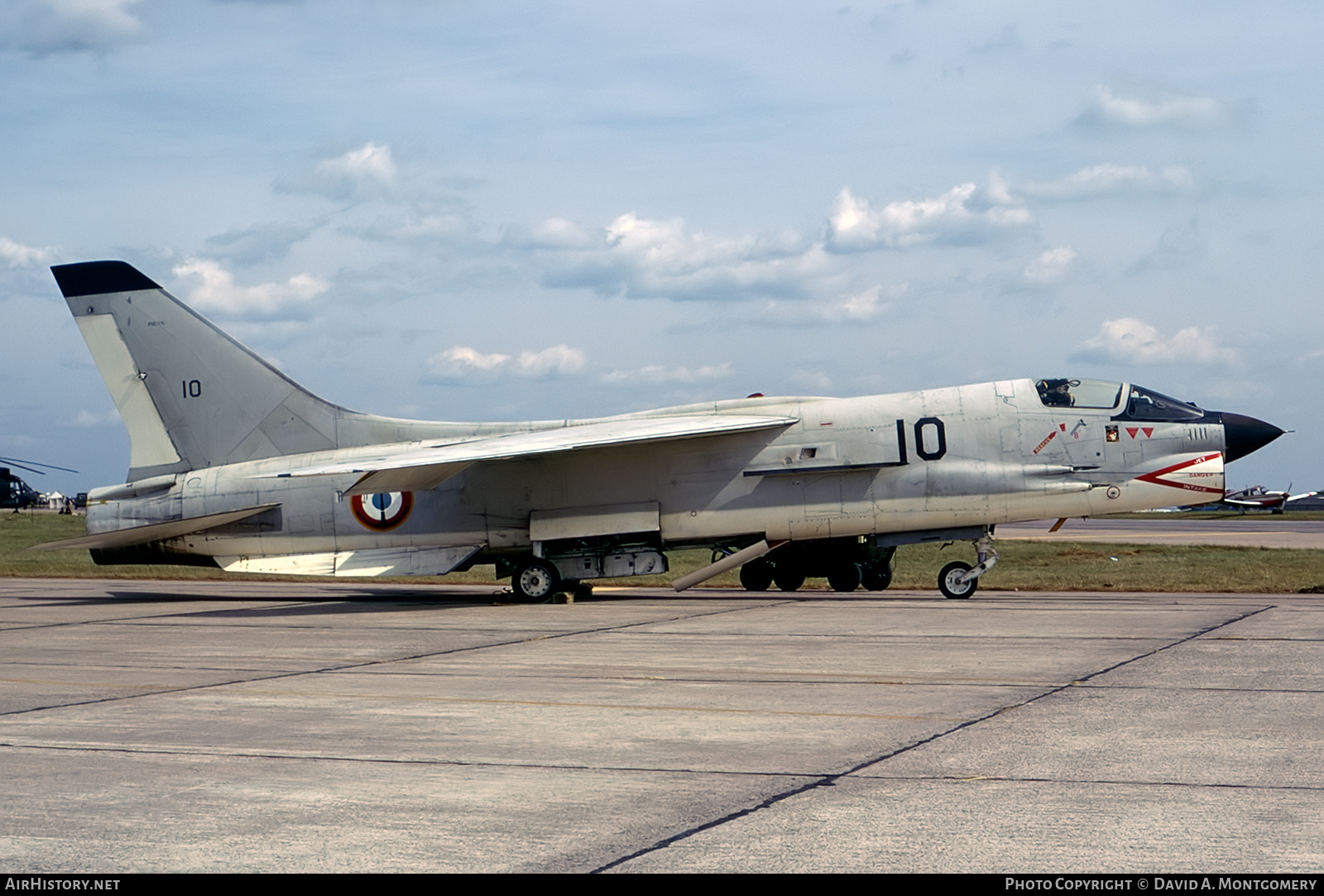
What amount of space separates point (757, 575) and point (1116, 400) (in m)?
7.58

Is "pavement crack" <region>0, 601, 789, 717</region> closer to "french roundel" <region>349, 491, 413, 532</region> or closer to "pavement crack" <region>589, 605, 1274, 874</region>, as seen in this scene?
"french roundel" <region>349, 491, 413, 532</region>

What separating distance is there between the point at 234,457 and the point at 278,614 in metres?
4.58

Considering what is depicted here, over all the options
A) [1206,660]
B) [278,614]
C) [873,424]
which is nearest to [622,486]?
[873,424]

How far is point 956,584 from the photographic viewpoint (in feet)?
66.4

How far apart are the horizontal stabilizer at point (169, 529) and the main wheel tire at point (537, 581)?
441 centimetres

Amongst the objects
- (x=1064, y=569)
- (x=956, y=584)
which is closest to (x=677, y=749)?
(x=956, y=584)

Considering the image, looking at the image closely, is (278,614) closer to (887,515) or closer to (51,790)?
(887,515)

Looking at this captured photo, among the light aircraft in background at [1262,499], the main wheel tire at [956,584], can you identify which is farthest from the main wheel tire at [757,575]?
the light aircraft in background at [1262,499]

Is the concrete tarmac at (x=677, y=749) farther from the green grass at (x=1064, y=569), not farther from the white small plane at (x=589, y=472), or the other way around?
the green grass at (x=1064, y=569)

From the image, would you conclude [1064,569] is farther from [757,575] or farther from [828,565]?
[757,575]

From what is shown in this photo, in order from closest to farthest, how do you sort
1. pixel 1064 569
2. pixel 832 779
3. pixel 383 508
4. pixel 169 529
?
pixel 832 779
pixel 383 508
pixel 169 529
pixel 1064 569

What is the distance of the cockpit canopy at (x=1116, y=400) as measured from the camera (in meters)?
20.0

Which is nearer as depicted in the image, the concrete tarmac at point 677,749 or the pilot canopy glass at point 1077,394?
the concrete tarmac at point 677,749

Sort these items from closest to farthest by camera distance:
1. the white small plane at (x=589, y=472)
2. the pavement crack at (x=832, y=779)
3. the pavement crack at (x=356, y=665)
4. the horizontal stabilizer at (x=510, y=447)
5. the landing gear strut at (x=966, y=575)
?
the pavement crack at (x=832, y=779) → the pavement crack at (x=356, y=665) → the horizontal stabilizer at (x=510, y=447) → the white small plane at (x=589, y=472) → the landing gear strut at (x=966, y=575)
